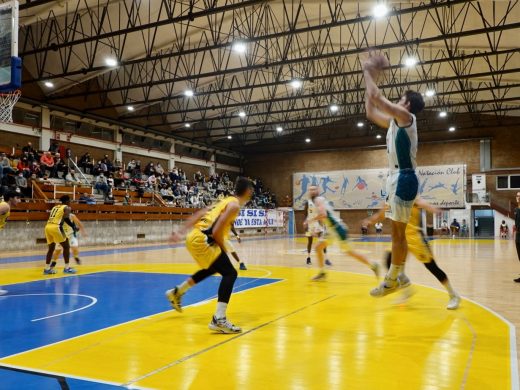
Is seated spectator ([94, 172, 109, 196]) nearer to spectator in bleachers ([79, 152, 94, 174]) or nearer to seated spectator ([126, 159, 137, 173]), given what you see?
spectator in bleachers ([79, 152, 94, 174])

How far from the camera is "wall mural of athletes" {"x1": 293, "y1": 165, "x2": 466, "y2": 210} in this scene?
1446 inches

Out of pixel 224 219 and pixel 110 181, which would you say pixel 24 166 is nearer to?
pixel 110 181

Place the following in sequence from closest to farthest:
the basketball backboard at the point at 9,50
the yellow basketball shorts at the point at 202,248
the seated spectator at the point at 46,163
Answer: the yellow basketball shorts at the point at 202,248 < the basketball backboard at the point at 9,50 < the seated spectator at the point at 46,163

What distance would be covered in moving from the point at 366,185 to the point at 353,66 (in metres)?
13.1

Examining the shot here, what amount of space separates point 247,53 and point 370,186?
19214 millimetres

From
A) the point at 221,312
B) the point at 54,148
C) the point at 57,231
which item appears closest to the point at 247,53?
the point at 54,148

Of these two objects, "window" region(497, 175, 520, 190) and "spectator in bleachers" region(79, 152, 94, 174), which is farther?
"window" region(497, 175, 520, 190)

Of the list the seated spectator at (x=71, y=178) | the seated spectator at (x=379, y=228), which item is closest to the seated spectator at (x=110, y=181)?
the seated spectator at (x=71, y=178)

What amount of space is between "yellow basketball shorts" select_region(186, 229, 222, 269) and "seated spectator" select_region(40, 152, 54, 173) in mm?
19368

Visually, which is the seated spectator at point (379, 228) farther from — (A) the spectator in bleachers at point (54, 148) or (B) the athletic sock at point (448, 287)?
(B) the athletic sock at point (448, 287)

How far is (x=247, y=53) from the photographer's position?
24859 mm

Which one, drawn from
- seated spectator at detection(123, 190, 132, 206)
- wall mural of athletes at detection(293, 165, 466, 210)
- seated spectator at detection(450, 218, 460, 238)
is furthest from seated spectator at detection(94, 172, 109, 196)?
seated spectator at detection(450, 218, 460, 238)

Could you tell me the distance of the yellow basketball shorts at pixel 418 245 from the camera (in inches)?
223

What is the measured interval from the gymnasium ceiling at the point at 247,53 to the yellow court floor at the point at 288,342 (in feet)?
40.8
